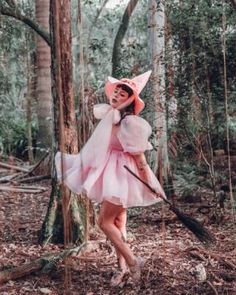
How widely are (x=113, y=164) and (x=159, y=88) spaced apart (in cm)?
282

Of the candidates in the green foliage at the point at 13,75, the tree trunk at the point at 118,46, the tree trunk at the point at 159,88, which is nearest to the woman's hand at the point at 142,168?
the tree trunk at the point at 159,88

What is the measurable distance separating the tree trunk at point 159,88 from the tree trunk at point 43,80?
2226 millimetres

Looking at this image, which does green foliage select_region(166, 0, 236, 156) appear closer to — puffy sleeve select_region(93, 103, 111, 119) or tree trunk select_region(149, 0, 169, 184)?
tree trunk select_region(149, 0, 169, 184)

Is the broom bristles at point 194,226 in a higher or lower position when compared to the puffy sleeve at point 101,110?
lower

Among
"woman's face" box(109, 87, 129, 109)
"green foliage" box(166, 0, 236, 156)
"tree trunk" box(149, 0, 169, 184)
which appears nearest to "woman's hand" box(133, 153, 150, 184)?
"woman's face" box(109, 87, 129, 109)

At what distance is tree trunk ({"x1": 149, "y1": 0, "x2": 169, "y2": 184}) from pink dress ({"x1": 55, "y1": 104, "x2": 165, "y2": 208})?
95.7 inches

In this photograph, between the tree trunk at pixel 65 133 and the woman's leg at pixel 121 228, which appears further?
the tree trunk at pixel 65 133

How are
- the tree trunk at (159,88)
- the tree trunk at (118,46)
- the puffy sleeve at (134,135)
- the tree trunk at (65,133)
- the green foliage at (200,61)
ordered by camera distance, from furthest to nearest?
the tree trunk at (118,46), the green foliage at (200,61), the tree trunk at (159,88), the tree trunk at (65,133), the puffy sleeve at (134,135)

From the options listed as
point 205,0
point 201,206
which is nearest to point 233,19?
point 205,0

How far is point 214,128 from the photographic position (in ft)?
21.1

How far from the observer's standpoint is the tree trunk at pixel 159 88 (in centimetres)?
560

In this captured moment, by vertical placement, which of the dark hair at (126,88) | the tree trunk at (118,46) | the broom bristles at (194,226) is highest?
the tree trunk at (118,46)

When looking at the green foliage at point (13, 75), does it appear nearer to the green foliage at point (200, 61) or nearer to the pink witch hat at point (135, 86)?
the green foliage at point (200, 61)

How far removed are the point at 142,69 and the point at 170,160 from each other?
1685 mm
